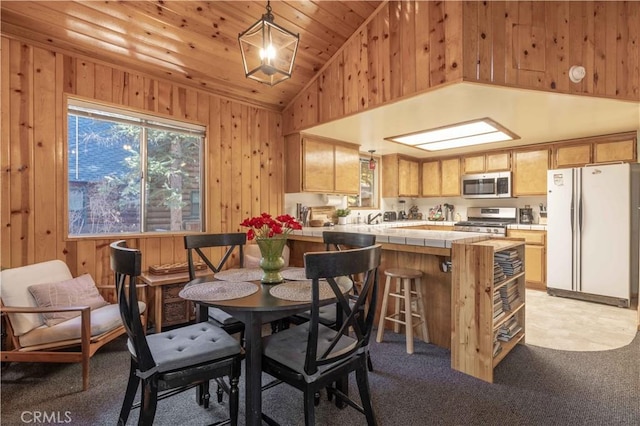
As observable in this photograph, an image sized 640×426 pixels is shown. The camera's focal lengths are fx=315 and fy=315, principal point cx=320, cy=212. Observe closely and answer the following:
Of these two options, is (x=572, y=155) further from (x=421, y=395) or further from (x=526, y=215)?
(x=421, y=395)

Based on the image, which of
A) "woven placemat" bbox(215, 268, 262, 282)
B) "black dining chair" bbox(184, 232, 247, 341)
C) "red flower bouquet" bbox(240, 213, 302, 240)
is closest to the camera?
"red flower bouquet" bbox(240, 213, 302, 240)

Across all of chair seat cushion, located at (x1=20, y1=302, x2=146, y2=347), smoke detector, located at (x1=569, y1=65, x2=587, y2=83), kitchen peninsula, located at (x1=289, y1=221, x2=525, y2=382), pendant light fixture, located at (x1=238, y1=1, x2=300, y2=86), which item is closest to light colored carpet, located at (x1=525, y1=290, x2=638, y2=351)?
kitchen peninsula, located at (x1=289, y1=221, x2=525, y2=382)

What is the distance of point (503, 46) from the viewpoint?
8.50ft

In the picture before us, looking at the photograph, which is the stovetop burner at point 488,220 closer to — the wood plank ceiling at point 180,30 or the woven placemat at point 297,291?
the wood plank ceiling at point 180,30

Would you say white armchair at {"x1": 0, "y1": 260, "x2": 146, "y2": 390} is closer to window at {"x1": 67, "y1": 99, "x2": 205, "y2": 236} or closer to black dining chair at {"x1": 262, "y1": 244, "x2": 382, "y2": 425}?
window at {"x1": 67, "y1": 99, "x2": 205, "y2": 236}

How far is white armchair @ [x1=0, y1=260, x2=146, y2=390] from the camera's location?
6.82 feet

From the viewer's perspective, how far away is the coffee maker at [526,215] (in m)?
5.12

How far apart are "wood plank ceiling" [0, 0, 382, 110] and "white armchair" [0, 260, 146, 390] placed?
1.88m

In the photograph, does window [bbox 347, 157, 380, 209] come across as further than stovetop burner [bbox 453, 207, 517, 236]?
Yes

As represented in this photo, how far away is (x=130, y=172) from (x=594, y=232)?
541 centimetres

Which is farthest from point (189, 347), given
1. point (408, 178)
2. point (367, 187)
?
point (408, 178)

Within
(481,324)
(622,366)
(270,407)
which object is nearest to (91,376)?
(270,407)

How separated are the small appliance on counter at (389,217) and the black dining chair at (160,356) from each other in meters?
4.50

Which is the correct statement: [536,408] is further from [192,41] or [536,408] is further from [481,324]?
[192,41]
